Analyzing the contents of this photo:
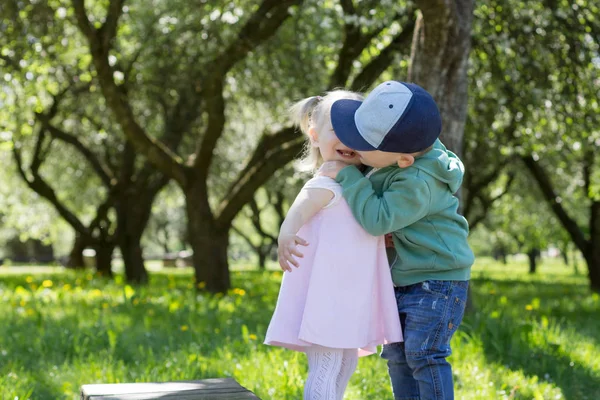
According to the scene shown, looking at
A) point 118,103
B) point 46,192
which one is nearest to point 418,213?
point 118,103

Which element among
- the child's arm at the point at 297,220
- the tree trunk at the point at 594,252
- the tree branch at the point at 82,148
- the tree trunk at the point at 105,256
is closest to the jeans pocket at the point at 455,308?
the child's arm at the point at 297,220

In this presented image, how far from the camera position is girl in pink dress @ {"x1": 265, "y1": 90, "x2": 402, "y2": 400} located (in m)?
2.97

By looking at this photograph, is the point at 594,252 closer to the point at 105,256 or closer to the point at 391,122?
the point at 105,256

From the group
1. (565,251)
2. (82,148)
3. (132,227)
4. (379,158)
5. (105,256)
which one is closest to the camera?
(379,158)

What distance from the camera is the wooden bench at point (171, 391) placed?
120 inches

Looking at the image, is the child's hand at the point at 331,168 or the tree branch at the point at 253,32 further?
the tree branch at the point at 253,32

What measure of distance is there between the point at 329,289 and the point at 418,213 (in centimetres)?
46

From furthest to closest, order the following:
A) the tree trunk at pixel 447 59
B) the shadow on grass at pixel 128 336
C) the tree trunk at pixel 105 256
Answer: the tree trunk at pixel 105 256 < the tree trunk at pixel 447 59 < the shadow on grass at pixel 128 336

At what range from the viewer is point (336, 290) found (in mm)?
2990

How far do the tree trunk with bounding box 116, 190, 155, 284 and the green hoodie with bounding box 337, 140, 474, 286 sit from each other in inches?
470

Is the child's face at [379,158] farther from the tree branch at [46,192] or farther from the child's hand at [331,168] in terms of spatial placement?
the tree branch at [46,192]

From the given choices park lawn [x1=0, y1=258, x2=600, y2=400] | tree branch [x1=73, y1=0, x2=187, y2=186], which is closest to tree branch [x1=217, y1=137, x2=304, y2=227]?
tree branch [x1=73, y1=0, x2=187, y2=186]

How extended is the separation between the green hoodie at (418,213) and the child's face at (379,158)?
0.04 meters

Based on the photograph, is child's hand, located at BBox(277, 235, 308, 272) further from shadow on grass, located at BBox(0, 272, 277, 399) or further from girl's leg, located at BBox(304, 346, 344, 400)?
shadow on grass, located at BBox(0, 272, 277, 399)
